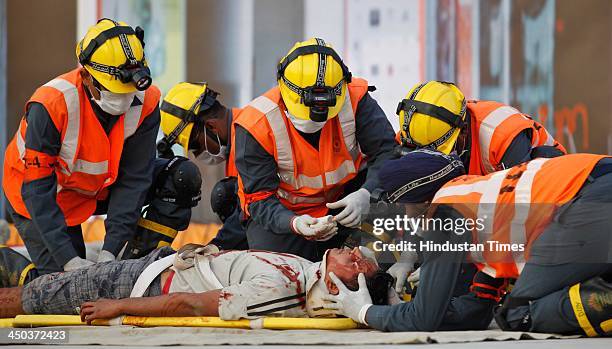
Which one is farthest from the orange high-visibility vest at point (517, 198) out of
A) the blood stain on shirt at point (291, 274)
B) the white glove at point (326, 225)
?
the white glove at point (326, 225)

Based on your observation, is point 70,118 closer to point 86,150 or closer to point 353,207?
point 86,150

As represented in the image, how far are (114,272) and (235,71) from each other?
4.18 m

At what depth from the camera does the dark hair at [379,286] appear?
4.14 meters

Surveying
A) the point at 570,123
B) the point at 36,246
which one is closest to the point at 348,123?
the point at 36,246

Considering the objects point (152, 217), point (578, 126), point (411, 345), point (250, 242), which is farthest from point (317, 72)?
point (578, 126)

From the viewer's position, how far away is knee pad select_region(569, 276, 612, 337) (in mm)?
3457

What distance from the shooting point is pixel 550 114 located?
7875 mm

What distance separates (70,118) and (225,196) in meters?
1.25

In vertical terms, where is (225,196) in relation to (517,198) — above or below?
below

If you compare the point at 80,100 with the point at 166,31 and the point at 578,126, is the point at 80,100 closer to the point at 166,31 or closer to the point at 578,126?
the point at 166,31

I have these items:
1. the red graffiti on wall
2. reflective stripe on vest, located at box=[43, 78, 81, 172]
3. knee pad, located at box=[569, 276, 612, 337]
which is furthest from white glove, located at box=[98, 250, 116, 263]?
the red graffiti on wall

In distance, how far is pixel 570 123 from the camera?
7777 millimetres

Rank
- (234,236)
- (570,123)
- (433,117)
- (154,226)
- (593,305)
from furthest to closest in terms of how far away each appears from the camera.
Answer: (570,123) < (234,236) < (154,226) < (433,117) < (593,305)

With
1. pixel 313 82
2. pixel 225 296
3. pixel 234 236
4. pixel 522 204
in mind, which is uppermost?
pixel 313 82
